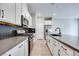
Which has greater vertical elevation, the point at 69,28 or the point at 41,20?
the point at 41,20

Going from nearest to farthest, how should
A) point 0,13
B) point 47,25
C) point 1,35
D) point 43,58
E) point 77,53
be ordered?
point 43,58 → point 77,53 → point 0,13 → point 1,35 → point 47,25

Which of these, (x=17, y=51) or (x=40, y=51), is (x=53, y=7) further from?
(x=17, y=51)

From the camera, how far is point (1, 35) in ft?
8.24

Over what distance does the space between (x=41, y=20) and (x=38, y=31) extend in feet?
3.72

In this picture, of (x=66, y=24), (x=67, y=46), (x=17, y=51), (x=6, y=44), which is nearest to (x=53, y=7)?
(x=67, y=46)

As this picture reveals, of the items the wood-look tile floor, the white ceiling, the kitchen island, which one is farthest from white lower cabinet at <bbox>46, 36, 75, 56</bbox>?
the white ceiling

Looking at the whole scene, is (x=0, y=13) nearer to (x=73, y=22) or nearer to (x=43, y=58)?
(x=43, y=58)

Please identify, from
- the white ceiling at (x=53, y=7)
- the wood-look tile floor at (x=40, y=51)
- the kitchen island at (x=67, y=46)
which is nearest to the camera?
the kitchen island at (x=67, y=46)

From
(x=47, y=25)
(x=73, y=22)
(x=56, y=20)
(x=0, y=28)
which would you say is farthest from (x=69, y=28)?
(x=0, y=28)

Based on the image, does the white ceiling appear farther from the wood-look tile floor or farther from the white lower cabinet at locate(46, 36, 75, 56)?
the white lower cabinet at locate(46, 36, 75, 56)

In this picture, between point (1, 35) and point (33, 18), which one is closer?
point (1, 35)

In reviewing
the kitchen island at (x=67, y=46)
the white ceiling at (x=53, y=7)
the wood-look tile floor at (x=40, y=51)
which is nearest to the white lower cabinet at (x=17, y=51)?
the kitchen island at (x=67, y=46)

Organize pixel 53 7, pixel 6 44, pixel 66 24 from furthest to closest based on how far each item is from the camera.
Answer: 1. pixel 66 24
2. pixel 53 7
3. pixel 6 44

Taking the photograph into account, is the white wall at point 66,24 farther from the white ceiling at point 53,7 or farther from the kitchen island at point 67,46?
the kitchen island at point 67,46
